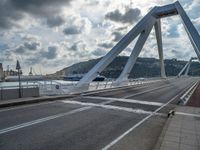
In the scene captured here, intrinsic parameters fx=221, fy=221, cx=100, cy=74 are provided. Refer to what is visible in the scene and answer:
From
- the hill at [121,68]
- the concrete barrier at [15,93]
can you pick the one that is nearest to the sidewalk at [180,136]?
the concrete barrier at [15,93]

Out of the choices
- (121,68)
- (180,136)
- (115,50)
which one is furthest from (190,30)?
(121,68)

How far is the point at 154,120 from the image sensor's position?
1018 centimetres

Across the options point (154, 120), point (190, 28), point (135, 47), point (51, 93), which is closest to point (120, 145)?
point (154, 120)

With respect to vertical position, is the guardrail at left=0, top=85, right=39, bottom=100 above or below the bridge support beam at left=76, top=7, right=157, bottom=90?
below

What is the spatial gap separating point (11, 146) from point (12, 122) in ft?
9.94

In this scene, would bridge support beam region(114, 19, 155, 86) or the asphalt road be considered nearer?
the asphalt road

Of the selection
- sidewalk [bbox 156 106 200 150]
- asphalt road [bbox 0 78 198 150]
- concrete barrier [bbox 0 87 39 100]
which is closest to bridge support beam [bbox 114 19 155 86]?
concrete barrier [bbox 0 87 39 100]

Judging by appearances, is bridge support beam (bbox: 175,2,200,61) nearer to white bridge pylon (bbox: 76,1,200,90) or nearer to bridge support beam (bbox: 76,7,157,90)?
white bridge pylon (bbox: 76,1,200,90)

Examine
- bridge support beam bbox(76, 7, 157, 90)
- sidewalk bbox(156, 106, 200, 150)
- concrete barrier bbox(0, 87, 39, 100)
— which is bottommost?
sidewalk bbox(156, 106, 200, 150)

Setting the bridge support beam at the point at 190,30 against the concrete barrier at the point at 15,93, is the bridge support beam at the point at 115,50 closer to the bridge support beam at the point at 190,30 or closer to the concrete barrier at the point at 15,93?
the bridge support beam at the point at 190,30

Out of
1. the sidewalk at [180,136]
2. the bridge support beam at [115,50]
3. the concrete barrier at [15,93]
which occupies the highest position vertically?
the bridge support beam at [115,50]

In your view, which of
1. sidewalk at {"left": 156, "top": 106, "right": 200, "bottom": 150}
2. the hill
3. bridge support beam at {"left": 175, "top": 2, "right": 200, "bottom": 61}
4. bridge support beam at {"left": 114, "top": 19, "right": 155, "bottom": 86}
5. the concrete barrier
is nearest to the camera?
sidewalk at {"left": 156, "top": 106, "right": 200, "bottom": 150}

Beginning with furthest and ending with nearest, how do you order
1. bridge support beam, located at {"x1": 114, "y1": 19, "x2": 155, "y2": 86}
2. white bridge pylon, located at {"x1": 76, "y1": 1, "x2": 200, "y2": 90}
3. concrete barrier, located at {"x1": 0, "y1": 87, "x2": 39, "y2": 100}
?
1. bridge support beam, located at {"x1": 114, "y1": 19, "x2": 155, "y2": 86}
2. white bridge pylon, located at {"x1": 76, "y1": 1, "x2": 200, "y2": 90}
3. concrete barrier, located at {"x1": 0, "y1": 87, "x2": 39, "y2": 100}

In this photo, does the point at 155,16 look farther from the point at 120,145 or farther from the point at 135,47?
the point at 120,145
